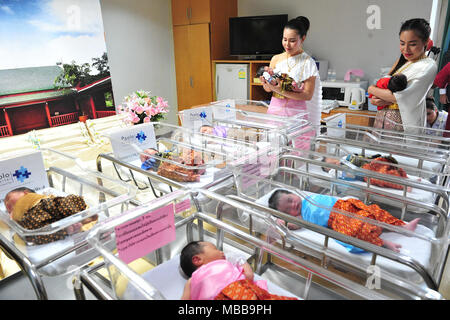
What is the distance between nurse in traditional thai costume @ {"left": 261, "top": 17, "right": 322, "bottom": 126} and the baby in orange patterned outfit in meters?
1.02

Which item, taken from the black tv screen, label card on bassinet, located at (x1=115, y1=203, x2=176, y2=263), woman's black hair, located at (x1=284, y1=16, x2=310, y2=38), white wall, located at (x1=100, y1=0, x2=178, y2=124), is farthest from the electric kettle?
label card on bassinet, located at (x1=115, y1=203, x2=176, y2=263)

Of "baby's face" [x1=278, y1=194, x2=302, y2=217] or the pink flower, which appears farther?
the pink flower

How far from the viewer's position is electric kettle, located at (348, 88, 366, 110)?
11.8 feet

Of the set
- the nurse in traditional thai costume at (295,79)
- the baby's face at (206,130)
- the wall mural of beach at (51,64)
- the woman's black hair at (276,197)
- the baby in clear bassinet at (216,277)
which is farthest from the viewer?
the wall mural of beach at (51,64)

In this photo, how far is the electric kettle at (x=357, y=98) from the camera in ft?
11.8

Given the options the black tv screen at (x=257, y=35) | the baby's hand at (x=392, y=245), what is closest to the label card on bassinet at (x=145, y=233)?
the baby's hand at (x=392, y=245)

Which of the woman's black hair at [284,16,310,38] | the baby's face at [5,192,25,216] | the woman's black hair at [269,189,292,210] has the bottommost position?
the baby's face at [5,192,25,216]

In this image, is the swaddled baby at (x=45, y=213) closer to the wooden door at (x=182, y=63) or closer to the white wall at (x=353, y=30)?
the white wall at (x=353, y=30)

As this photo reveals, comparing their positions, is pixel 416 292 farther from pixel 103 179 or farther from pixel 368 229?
pixel 103 179

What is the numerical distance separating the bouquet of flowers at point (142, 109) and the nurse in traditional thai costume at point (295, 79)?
2.98 feet

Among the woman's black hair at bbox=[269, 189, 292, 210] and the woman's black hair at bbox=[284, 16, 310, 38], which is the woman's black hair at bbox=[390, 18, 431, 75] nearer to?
the woman's black hair at bbox=[284, 16, 310, 38]

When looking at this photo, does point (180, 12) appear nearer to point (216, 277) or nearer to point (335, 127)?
point (335, 127)

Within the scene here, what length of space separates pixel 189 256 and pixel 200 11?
14.1ft

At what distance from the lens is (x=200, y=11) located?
4562mm
